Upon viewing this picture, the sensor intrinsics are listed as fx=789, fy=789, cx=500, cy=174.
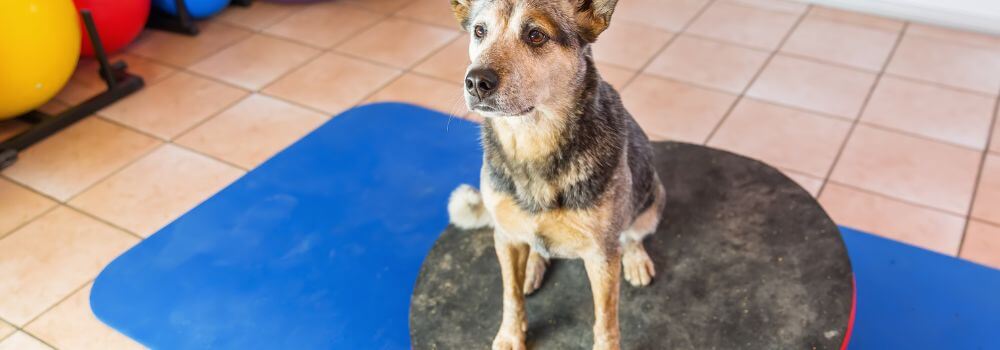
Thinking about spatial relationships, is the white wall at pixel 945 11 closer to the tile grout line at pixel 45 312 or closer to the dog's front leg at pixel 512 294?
the dog's front leg at pixel 512 294

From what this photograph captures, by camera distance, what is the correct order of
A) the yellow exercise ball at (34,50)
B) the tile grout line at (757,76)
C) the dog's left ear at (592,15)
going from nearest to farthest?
the dog's left ear at (592,15)
the yellow exercise ball at (34,50)
the tile grout line at (757,76)

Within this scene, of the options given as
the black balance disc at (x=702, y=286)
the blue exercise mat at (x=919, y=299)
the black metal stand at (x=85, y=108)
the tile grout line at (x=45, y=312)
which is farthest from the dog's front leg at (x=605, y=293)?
the black metal stand at (x=85, y=108)

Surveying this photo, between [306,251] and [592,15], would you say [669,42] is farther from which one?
[592,15]

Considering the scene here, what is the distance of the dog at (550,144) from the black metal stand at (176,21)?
323cm

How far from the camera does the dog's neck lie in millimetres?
1845

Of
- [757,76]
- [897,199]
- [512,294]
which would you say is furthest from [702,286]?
[757,76]

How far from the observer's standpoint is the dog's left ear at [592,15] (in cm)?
178

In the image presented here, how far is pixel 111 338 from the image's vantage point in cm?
263

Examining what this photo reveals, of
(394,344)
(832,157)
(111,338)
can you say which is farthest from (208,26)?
(832,157)

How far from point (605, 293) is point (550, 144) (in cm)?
42

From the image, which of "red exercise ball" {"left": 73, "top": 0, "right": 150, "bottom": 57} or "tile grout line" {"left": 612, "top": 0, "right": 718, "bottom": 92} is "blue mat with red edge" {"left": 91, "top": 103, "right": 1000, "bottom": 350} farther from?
"red exercise ball" {"left": 73, "top": 0, "right": 150, "bottom": 57}

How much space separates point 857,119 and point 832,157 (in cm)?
40

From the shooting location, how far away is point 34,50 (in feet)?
11.3

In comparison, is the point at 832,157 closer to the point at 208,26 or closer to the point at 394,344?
the point at 394,344
